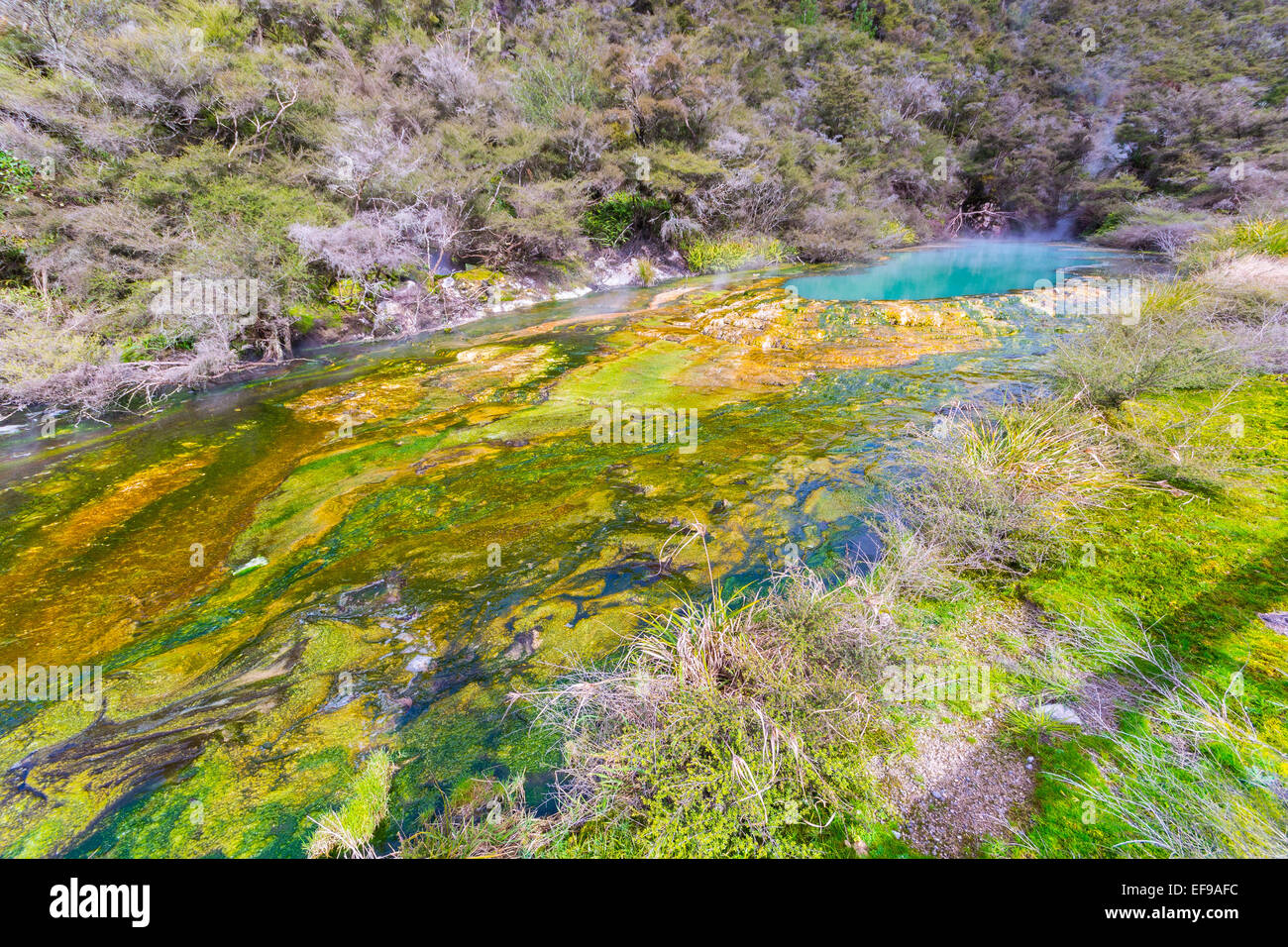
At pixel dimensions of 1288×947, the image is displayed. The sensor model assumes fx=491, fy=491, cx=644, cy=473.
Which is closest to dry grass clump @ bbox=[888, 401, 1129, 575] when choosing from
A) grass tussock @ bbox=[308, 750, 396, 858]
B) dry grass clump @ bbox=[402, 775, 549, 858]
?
dry grass clump @ bbox=[402, 775, 549, 858]

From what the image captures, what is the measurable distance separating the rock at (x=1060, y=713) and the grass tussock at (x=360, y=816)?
9.27ft

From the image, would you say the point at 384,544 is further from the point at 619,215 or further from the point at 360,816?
the point at 619,215

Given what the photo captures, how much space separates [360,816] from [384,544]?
2.49 m

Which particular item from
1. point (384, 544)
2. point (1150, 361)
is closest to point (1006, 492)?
point (1150, 361)

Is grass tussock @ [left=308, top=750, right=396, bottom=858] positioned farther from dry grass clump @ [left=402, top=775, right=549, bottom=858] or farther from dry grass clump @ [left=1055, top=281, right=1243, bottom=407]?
dry grass clump @ [left=1055, top=281, right=1243, bottom=407]

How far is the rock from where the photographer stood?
211 cm

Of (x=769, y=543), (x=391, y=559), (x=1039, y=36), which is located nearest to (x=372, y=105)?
(x=391, y=559)

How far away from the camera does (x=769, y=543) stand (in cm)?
384

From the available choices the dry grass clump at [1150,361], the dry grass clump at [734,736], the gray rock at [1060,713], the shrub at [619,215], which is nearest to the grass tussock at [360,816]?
the dry grass clump at [734,736]

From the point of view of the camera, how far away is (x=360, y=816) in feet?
6.77

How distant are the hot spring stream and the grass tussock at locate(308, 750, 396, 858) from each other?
0.08 metres

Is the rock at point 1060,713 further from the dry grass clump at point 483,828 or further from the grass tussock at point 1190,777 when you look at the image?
the dry grass clump at point 483,828
